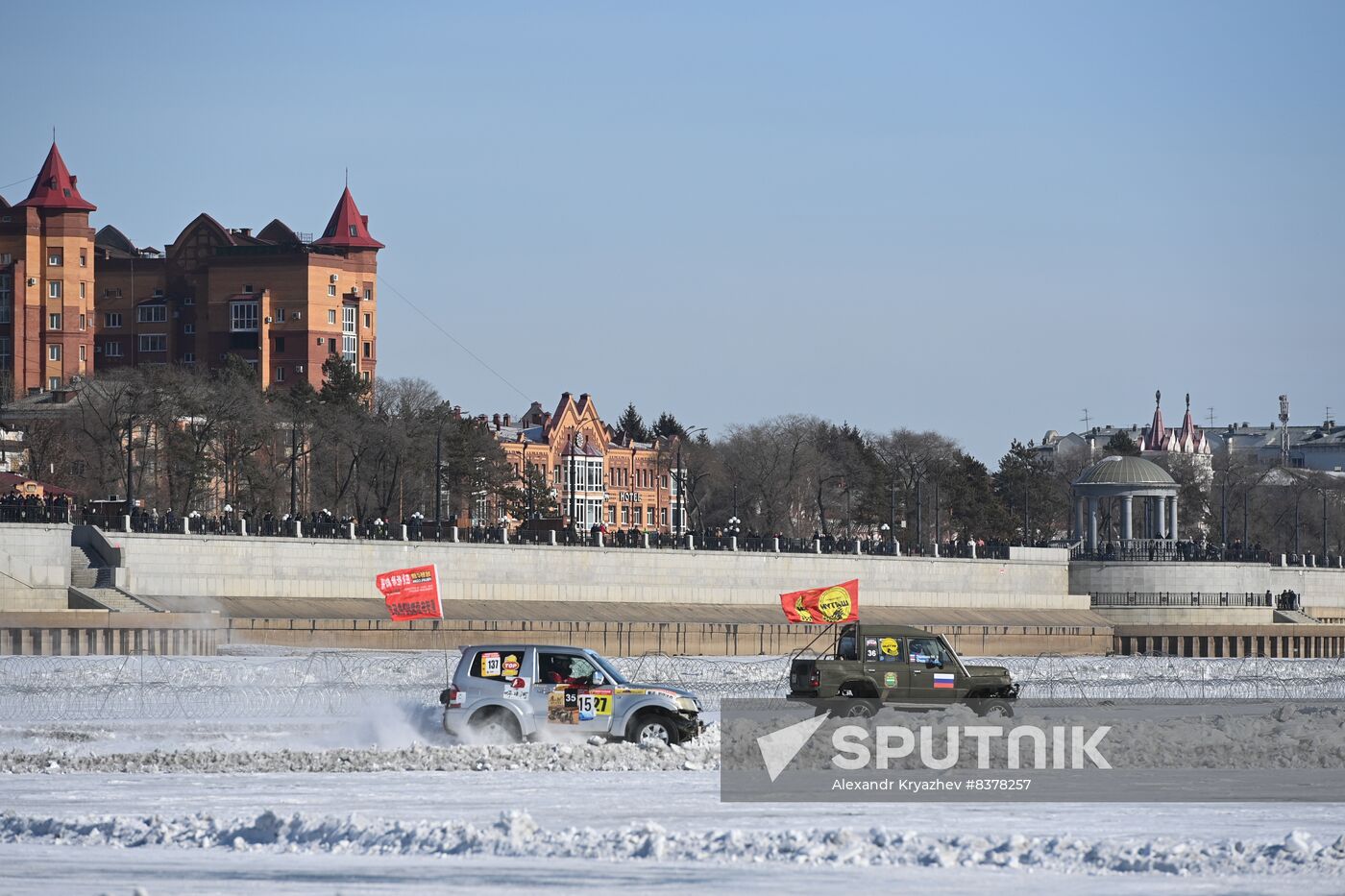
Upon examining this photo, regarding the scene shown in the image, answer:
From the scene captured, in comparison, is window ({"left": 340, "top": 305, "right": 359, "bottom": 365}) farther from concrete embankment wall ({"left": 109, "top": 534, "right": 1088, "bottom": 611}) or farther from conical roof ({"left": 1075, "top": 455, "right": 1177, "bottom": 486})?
conical roof ({"left": 1075, "top": 455, "right": 1177, "bottom": 486})

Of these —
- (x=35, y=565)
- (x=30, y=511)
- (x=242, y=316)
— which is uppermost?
(x=242, y=316)

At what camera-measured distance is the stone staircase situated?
64.9 m

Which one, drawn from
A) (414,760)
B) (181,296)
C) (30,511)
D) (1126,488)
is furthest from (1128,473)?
(414,760)

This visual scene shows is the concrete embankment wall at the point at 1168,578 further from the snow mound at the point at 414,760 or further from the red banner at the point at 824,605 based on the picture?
the snow mound at the point at 414,760

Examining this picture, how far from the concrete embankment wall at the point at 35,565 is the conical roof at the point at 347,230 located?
80.8m

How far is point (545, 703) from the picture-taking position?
93.1ft

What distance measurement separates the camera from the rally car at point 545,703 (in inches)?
1116

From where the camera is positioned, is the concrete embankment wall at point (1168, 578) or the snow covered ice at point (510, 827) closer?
the snow covered ice at point (510, 827)

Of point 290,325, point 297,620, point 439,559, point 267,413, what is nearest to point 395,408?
point 267,413

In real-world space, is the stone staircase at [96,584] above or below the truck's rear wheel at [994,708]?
above

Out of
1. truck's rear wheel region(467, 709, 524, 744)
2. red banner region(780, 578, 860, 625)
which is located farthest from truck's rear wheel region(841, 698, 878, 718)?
red banner region(780, 578, 860, 625)

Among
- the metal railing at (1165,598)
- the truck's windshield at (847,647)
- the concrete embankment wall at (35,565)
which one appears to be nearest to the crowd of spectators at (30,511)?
the concrete embankment wall at (35,565)

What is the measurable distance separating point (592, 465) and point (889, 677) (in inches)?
4945

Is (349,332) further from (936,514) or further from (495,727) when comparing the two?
(495,727)
